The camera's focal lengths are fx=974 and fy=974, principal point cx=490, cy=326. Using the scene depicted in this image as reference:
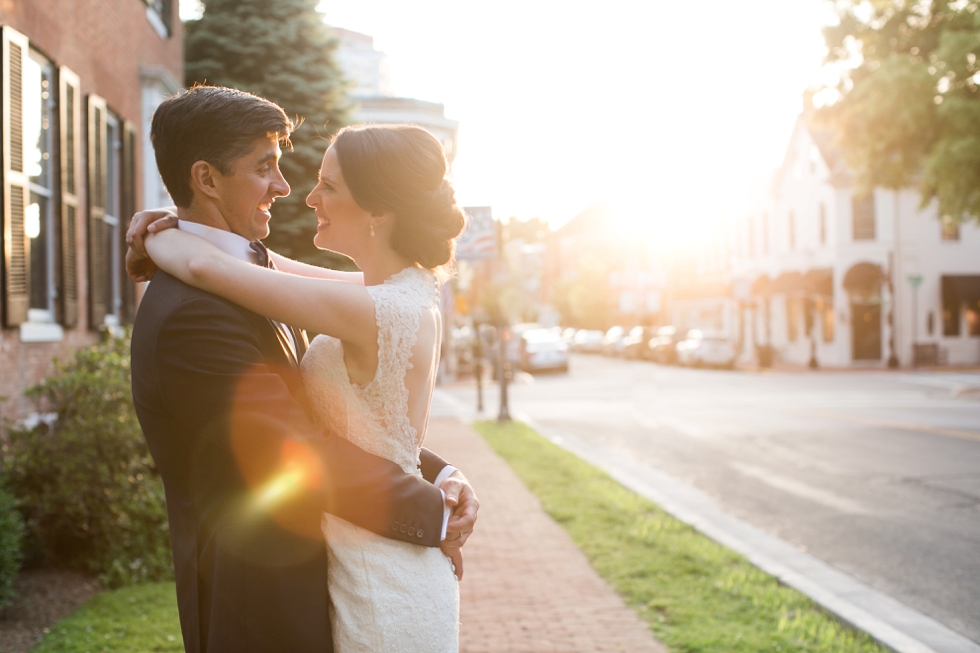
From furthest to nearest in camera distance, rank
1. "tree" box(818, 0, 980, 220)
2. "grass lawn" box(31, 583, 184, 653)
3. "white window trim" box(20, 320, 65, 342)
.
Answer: "tree" box(818, 0, 980, 220) → "white window trim" box(20, 320, 65, 342) → "grass lawn" box(31, 583, 184, 653)

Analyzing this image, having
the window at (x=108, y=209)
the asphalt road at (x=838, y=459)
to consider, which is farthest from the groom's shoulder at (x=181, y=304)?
the window at (x=108, y=209)

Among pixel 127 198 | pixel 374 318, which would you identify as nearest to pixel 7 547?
pixel 374 318

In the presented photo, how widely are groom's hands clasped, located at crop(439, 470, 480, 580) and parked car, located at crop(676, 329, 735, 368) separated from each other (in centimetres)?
3797

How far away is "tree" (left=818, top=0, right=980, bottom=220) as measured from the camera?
17938mm

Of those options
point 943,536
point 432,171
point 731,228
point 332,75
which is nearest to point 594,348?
point 731,228

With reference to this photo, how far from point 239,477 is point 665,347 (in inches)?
1718

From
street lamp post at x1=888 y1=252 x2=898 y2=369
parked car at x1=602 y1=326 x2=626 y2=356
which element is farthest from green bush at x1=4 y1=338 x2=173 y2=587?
parked car at x1=602 y1=326 x2=626 y2=356

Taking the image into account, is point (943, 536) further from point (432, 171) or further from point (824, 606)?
point (432, 171)

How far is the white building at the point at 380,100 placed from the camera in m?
26.8

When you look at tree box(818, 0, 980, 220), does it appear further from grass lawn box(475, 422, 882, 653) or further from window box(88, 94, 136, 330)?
window box(88, 94, 136, 330)

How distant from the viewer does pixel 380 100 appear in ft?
88.9

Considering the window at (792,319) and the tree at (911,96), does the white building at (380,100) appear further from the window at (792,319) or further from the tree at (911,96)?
the window at (792,319)

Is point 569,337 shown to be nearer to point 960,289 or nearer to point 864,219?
point 864,219

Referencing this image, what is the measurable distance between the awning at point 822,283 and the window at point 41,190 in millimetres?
35492
